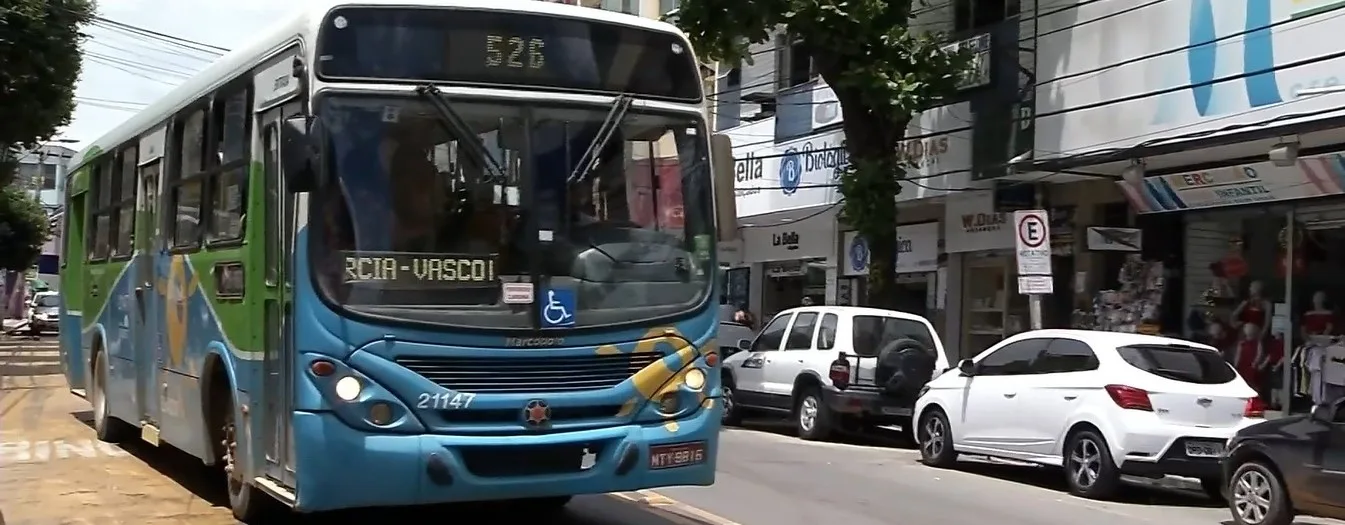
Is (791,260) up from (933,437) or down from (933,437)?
up

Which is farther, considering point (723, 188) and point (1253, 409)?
point (1253, 409)

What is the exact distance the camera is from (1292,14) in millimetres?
15305

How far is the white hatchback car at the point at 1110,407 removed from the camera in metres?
12.0

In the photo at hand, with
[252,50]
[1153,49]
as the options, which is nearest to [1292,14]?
[1153,49]

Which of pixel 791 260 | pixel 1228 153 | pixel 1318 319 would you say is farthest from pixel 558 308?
pixel 791 260

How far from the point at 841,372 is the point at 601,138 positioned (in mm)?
9551

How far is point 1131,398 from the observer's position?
39.6 feet

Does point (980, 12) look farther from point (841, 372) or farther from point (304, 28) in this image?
point (304, 28)

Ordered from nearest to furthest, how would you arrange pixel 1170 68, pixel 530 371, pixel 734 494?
pixel 530 371, pixel 734 494, pixel 1170 68

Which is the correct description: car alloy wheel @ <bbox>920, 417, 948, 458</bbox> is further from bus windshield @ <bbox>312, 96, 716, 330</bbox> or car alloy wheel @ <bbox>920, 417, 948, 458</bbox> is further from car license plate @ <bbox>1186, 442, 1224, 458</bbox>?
bus windshield @ <bbox>312, 96, 716, 330</bbox>

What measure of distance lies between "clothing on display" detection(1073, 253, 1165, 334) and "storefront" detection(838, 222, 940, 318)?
4475mm

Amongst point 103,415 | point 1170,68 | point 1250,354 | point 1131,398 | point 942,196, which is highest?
point 1170,68

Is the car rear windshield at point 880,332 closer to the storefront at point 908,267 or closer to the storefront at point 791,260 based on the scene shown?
the storefront at point 908,267

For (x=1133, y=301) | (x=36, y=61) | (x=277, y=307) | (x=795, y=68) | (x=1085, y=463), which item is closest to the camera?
(x=277, y=307)
